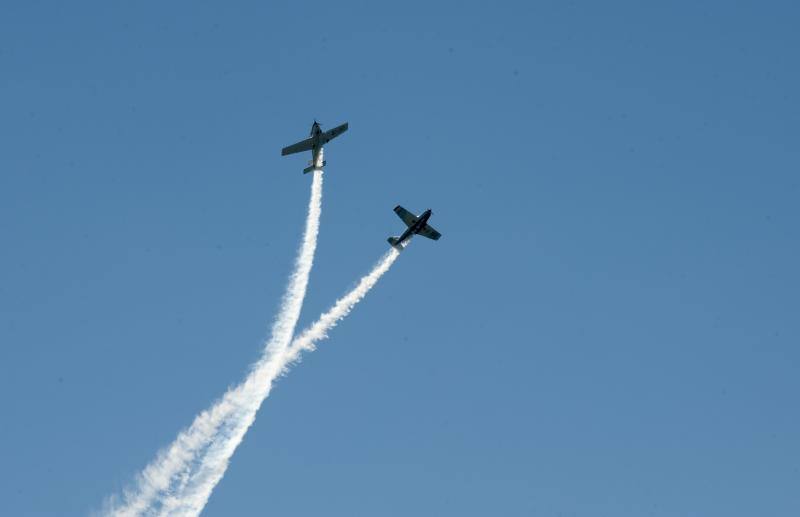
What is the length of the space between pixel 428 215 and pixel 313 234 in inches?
456

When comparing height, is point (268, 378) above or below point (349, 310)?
below

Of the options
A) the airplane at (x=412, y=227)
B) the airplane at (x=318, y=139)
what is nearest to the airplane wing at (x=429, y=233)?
the airplane at (x=412, y=227)

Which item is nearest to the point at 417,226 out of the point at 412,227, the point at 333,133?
the point at 412,227

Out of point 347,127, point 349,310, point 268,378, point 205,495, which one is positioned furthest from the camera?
point 347,127

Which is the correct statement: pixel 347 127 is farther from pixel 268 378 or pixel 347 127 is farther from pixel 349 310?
pixel 268 378

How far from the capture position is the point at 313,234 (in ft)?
364

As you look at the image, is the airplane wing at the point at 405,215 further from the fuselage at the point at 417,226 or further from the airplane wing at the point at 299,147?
the airplane wing at the point at 299,147

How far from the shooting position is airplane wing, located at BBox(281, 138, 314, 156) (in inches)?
4609

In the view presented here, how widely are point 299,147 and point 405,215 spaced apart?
14.2 m

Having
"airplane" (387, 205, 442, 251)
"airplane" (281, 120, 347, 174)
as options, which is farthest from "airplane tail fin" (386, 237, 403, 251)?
"airplane" (281, 120, 347, 174)

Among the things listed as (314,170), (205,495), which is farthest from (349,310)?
(205,495)

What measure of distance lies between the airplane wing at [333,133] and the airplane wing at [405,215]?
34.7 ft

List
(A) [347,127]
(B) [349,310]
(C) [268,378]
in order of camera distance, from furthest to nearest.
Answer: (A) [347,127]
(B) [349,310]
(C) [268,378]

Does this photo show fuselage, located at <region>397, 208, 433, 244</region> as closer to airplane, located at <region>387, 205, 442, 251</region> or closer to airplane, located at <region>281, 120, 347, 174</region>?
airplane, located at <region>387, 205, 442, 251</region>
